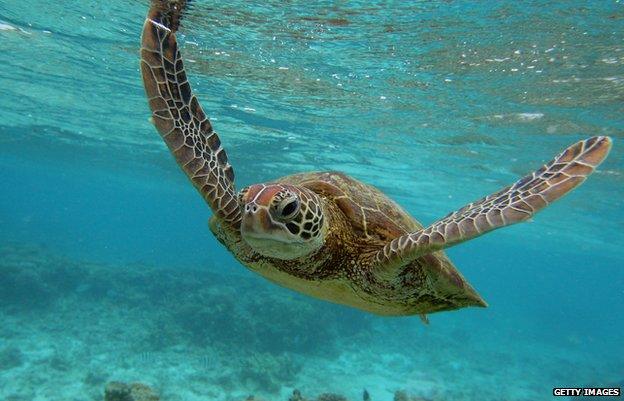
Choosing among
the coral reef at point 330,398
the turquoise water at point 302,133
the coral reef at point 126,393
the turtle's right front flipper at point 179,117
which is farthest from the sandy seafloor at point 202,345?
the turtle's right front flipper at point 179,117

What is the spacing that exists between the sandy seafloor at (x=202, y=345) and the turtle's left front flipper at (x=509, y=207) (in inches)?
422

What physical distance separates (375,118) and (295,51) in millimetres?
5528

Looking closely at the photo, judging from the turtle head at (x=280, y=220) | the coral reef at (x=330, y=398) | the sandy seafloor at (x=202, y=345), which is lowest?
the sandy seafloor at (x=202, y=345)

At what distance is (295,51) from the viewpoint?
11.0 m

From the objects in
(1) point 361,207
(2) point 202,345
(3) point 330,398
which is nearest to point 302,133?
(2) point 202,345

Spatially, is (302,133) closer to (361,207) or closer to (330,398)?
(330,398)

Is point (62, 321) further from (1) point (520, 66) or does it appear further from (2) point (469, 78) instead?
(1) point (520, 66)

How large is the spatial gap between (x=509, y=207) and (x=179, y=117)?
2.86 m

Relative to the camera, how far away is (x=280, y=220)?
9.48ft

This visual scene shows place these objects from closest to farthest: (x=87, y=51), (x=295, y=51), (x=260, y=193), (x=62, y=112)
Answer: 1. (x=260, y=193)
2. (x=295, y=51)
3. (x=87, y=51)
4. (x=62, y=112)

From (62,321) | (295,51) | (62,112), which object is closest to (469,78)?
(295,51)

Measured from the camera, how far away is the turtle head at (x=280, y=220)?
2.80 meters

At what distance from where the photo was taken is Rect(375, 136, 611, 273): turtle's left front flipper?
117 inches

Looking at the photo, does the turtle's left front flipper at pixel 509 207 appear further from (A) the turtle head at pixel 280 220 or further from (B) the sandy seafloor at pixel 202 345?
(B) the sandy seafloor at pixel 202 345
